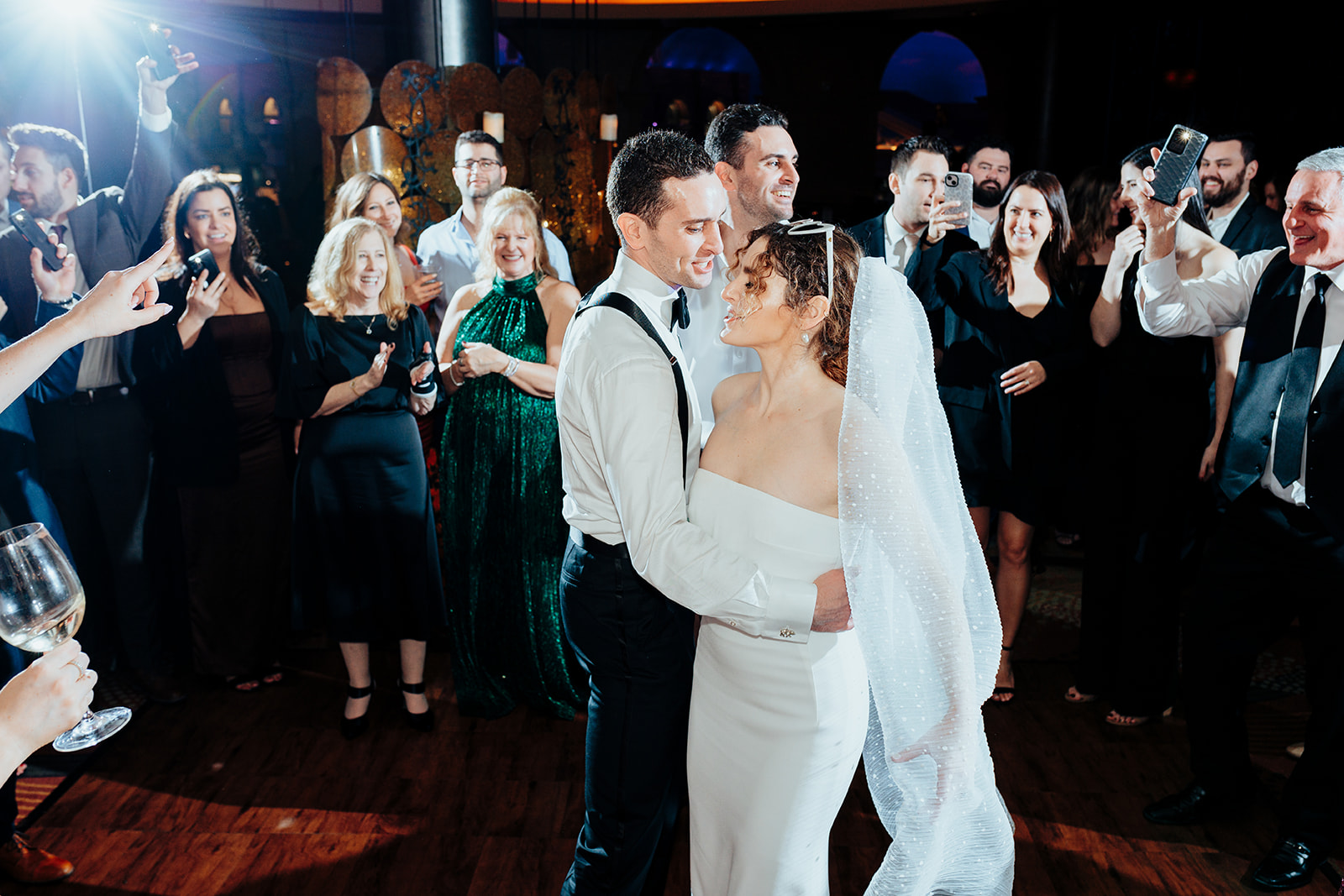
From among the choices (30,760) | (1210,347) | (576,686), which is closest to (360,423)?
(576,686)

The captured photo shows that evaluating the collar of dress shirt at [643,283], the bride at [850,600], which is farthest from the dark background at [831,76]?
the bride at [850,600]

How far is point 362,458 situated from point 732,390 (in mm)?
1582

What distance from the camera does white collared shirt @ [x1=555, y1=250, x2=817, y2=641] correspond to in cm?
152

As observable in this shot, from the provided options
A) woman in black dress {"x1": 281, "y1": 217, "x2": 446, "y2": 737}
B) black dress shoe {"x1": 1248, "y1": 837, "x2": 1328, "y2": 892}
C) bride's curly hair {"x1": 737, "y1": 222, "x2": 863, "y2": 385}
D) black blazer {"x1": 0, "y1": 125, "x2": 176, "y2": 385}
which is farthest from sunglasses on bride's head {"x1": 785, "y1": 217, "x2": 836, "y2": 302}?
black blazer {"x1": 0, "y1": 125, "x2": 176, "y2": 385}

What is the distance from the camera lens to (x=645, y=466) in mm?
1594

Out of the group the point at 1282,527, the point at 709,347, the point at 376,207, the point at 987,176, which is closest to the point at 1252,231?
the point at 987,176

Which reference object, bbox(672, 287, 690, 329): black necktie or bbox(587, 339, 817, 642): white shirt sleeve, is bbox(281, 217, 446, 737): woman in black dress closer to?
bbox(672, 287, 690, 329): black necktie

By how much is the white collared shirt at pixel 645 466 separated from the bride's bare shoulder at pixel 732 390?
2.4 inches

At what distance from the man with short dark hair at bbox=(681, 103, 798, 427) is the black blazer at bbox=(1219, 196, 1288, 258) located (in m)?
1.92

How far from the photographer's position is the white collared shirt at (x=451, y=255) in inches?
152

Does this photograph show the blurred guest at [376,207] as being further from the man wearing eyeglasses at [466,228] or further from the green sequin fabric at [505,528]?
the green sequin fabric at [505,528]

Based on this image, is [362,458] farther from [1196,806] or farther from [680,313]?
[1196,806]

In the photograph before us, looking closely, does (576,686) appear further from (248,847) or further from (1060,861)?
(1060,861)

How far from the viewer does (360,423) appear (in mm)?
2967
